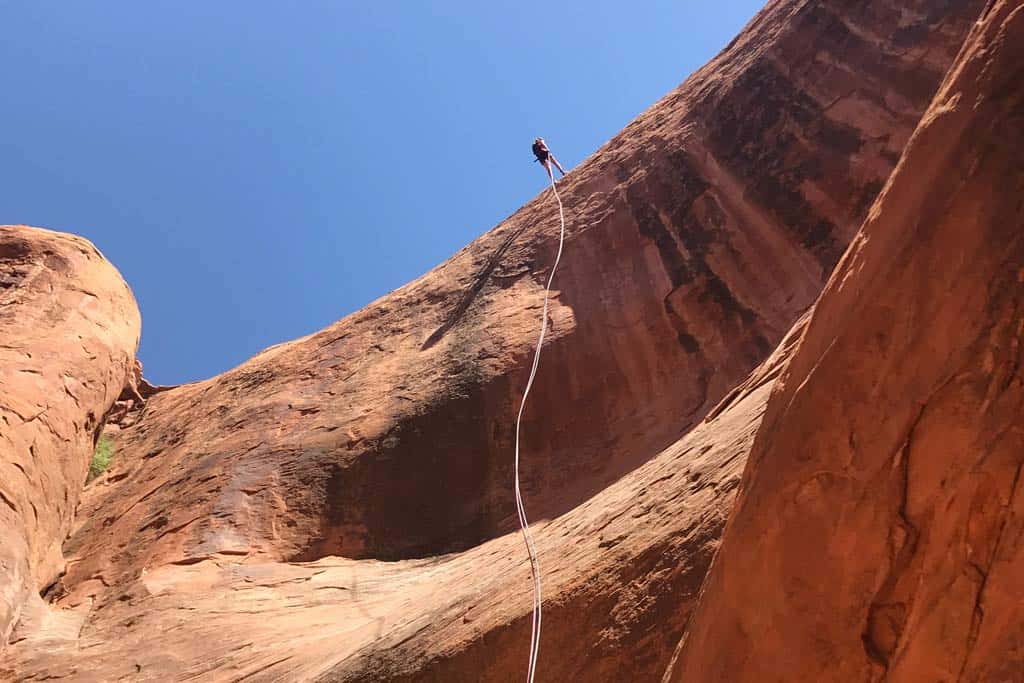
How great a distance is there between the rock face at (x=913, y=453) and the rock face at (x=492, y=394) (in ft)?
12.2

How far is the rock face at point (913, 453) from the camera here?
256 cm

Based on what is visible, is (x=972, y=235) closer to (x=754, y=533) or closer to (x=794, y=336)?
(x=754, y=533)

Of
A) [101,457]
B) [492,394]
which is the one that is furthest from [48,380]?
[492,394]

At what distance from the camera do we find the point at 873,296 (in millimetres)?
3035

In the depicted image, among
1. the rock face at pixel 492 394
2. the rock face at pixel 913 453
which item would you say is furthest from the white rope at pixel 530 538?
the rock face at pixel 913 453

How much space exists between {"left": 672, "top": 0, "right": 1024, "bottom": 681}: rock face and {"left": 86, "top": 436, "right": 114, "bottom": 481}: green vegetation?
11.4 metres

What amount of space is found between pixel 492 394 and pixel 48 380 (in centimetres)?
506

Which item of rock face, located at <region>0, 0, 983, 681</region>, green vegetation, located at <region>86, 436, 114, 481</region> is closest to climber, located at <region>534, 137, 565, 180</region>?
rock face, located at <region>0, 0, 983, 681</region>

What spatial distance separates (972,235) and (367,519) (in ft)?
29.2

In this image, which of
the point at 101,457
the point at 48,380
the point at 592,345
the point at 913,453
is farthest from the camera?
the point at 101,457

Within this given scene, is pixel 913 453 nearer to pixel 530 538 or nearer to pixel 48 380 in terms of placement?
pixel 530 538

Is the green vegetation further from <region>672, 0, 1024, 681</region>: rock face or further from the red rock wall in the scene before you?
<region>672, 0, 1024, 681</region>: rock face

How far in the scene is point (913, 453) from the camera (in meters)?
2.74

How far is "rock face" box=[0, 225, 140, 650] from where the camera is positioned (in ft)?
31.8
